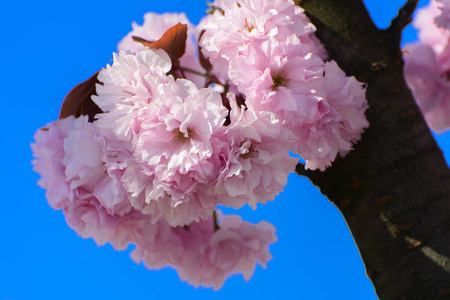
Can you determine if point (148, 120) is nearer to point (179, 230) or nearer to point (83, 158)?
point (83, 158)

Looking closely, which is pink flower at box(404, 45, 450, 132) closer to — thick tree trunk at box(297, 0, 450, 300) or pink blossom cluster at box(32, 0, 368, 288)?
thick tree trunk at box(297, 0, 450, 300)

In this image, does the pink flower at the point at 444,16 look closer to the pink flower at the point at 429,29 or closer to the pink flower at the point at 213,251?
the pink flower at the point at 429,29

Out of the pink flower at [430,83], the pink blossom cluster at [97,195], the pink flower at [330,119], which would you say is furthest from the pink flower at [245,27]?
the pink flower at [430,83]

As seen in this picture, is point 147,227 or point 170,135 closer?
point 170,135

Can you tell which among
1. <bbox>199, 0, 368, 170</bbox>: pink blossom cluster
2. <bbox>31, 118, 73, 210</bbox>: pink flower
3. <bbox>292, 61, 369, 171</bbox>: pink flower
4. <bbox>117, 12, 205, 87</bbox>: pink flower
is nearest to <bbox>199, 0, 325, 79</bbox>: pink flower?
<bbox>199, 0, 368, 170</bbox>: pink blossom cluster

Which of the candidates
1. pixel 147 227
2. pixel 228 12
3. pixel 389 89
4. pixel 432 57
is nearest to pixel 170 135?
pixel 228 12

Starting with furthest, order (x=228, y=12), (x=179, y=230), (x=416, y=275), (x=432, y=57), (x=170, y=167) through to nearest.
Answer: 1. (x=432, y=57)
2. (x=179, y=230)
3. (x=416, y=275)
4. (x=228, y=12)
5. (x=170, y=167)
